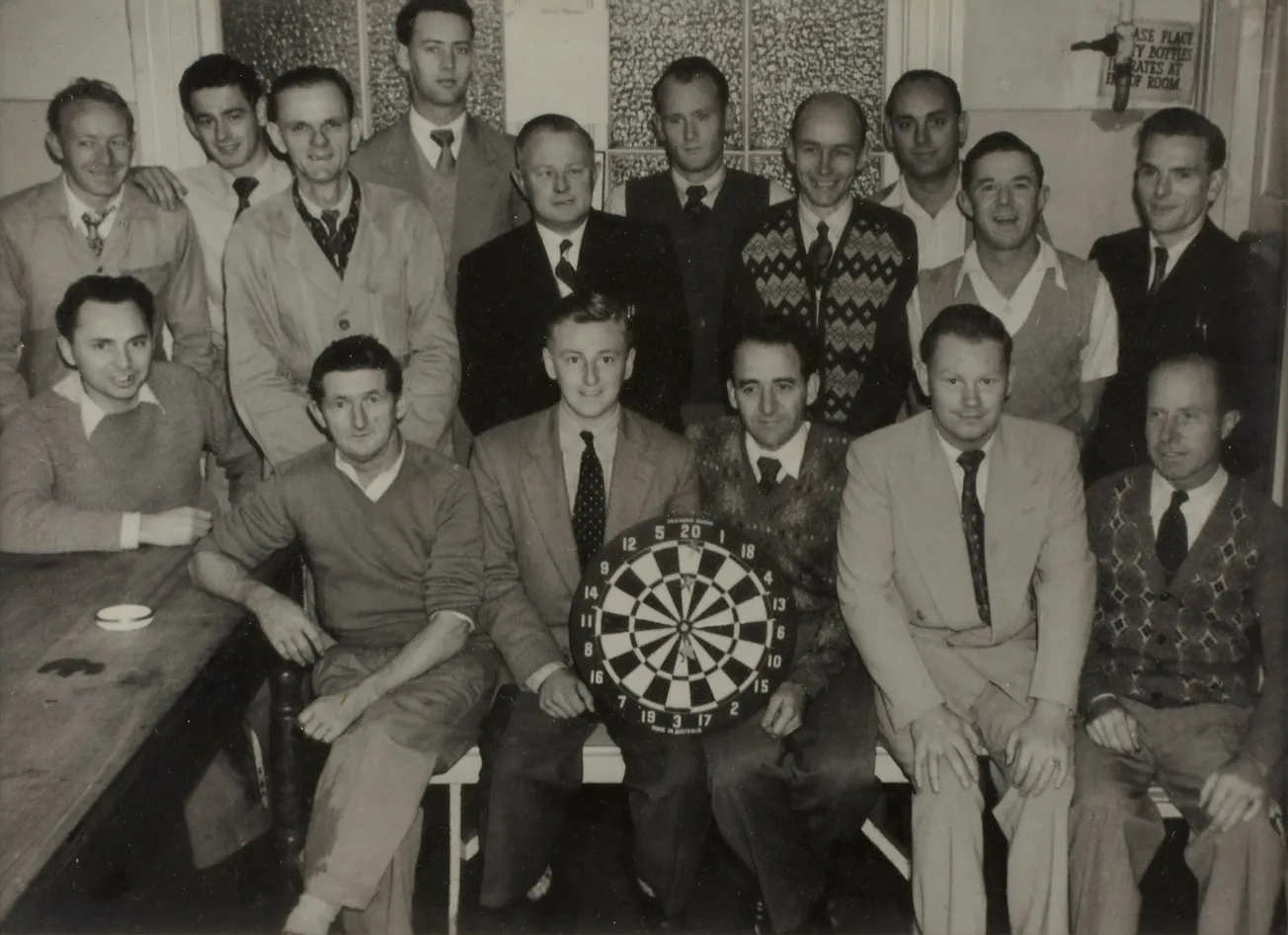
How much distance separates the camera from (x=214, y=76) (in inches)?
148

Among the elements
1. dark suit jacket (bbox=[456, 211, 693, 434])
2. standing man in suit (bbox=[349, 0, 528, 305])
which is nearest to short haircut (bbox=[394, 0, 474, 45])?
standing man in suit (bbox=[349, 0, 528, 305])

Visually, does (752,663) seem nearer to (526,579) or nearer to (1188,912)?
(526,579)

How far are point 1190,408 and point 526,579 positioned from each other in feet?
5.36

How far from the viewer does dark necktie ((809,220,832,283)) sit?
357 cm

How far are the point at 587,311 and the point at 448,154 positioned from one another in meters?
1.00

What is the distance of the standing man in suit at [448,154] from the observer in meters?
3.71

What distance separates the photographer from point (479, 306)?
355 centimetres

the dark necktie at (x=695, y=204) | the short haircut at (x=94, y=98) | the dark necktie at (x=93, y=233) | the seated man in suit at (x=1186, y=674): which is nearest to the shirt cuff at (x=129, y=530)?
the dark necktie at (x=93, y=233)

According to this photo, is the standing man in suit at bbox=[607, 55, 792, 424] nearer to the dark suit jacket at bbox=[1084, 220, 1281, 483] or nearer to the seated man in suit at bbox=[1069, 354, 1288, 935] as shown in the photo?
the dark suit jacket at bbox=[1084, 220, 1281, 483]

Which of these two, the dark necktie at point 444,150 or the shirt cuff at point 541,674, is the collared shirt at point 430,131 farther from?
the shirt cuff at point 541,674

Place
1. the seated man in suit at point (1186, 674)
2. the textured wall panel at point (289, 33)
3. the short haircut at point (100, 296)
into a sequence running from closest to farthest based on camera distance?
the seated man in suit at point (1186, 674)
the short haircut at point (100, 296)
the textured wall panel at point (289, 33)

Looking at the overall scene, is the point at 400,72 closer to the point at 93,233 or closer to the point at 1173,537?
the point at 93,233

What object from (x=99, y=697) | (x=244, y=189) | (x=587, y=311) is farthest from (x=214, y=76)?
(x=99, y=697)

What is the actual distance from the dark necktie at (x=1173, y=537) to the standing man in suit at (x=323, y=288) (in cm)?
186
